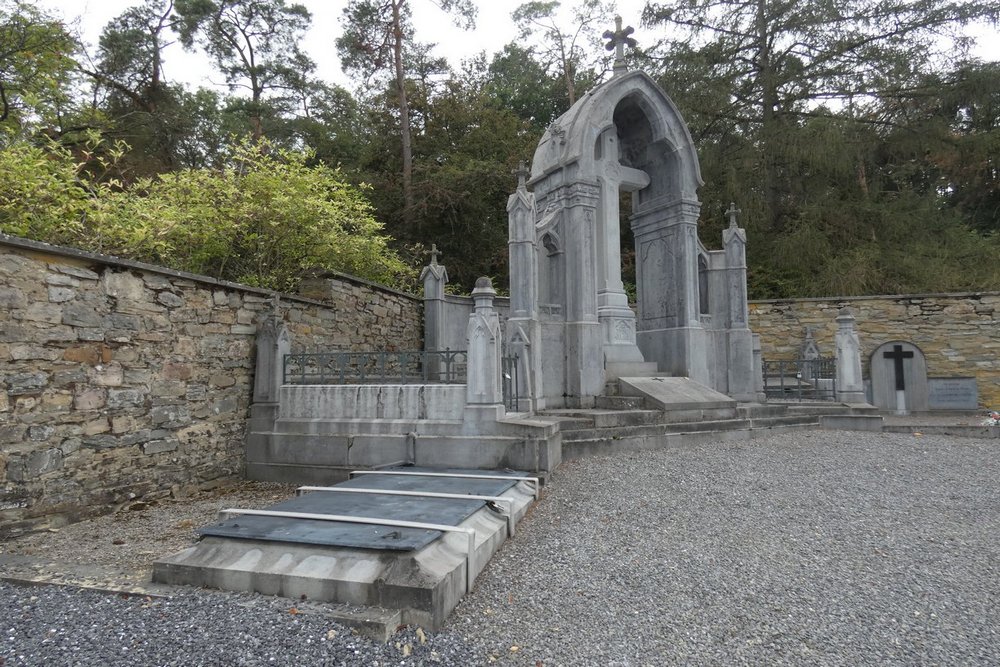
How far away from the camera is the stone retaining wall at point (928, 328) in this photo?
13078mm

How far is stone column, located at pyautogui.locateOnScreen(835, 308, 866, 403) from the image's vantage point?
31.4ft

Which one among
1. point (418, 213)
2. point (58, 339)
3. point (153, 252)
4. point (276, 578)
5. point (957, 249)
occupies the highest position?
point (418, 213)

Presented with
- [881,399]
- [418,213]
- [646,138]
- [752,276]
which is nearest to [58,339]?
[646,138]

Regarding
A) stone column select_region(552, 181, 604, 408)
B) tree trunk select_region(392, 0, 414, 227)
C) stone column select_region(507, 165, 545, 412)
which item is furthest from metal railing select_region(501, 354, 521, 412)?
tree trunk select_region(392, 0, 414, 227)

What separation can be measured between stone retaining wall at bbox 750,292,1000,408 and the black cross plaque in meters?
0.62

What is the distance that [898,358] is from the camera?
1291cm

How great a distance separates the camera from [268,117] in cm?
1997

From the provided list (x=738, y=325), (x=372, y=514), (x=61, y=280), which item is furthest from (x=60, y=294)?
(x=738, y=325)

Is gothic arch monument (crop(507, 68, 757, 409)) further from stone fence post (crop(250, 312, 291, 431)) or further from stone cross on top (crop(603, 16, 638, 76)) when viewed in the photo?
stone fence post (crop(250, 312, 291, 431))

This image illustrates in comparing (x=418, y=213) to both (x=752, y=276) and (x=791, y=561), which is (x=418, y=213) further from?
(x=791, y=561)

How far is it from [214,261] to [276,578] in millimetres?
7644

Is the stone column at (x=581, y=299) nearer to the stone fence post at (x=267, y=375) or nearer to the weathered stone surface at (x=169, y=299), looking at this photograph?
the stone fence post at (x=267, y=375)

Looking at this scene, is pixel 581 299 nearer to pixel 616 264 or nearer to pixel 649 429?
pixel 616 264

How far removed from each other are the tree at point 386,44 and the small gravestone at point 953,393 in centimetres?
1426
